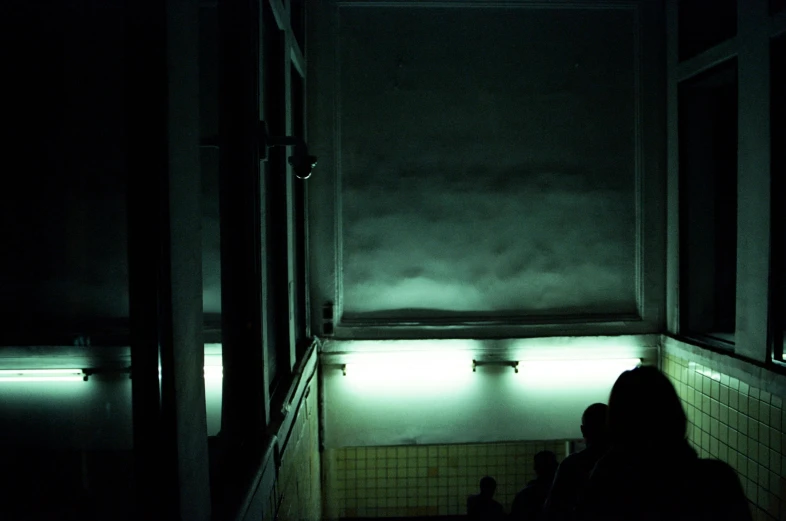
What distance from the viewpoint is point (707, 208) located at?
4109 mm

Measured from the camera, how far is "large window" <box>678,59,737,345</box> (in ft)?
13.0

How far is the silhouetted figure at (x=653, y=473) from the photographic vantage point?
149cm

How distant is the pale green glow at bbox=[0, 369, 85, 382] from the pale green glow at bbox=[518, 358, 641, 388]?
3.28m

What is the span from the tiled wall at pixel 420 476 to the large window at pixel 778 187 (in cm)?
344

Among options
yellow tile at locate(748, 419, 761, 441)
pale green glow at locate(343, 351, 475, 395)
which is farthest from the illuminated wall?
yellow tile at locate(748, 419, 761, 441)

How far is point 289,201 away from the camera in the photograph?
3098 millimetres

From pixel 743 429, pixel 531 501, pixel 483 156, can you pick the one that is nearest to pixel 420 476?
pixel 531 501

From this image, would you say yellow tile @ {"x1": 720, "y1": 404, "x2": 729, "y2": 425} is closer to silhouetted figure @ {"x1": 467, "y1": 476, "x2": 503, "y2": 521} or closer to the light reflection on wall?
silhouetted figure @ {"x1": 467, "y1": 476, "x2": 503, "y2": 521}

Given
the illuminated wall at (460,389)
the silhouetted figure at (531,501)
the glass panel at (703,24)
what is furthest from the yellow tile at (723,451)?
the glass panel at (703,24)

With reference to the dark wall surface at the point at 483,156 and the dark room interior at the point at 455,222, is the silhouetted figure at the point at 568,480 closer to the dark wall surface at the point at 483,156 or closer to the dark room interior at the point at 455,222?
the dark room interior at the point at 455,222

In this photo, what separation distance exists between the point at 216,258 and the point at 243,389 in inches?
66.5

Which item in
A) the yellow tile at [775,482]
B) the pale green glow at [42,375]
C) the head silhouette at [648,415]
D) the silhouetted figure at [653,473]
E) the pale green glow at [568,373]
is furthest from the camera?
the pale green glow at [568,373]

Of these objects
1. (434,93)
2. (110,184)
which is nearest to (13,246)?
(110,184)

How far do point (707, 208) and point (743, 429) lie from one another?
175 cm
